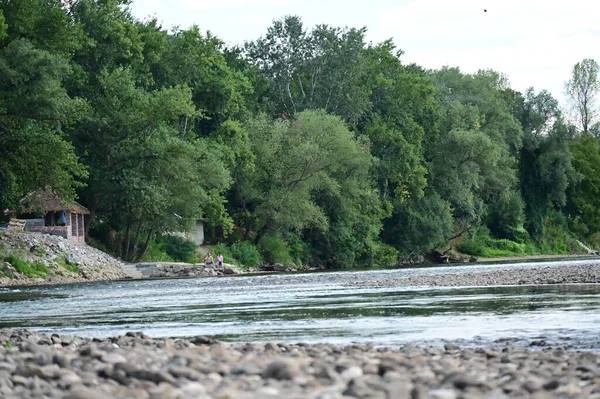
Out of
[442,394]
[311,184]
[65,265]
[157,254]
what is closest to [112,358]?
[442,394]

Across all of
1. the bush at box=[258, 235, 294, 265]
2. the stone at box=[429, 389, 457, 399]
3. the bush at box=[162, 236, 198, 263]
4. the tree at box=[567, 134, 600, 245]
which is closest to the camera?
the stone at box=[429, 389, 457, 399]

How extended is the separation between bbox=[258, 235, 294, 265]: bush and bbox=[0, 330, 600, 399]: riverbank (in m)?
68.3

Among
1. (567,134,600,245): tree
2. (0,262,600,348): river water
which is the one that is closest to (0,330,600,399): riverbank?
(0,262,600,348): river water

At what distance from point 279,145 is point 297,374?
75.7 metres

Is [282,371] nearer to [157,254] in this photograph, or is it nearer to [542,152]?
[157,254]

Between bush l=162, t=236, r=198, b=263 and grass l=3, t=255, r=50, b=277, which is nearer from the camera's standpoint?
grass l=3, t=255, r=50, b=277

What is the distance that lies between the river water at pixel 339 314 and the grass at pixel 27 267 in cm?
1467

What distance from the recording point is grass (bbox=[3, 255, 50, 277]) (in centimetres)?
→ 5934

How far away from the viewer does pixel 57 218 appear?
7488 centimetres

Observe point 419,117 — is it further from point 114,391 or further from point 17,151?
point 114,391

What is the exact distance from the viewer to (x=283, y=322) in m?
26.0

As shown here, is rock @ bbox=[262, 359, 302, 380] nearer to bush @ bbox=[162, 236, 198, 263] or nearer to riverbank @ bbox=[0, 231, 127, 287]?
riverbank @ bbox=[0, 231, 127, 287]

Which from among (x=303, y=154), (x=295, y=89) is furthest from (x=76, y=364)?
(x=295, y=89)

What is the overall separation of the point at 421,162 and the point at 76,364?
91.4 meters
